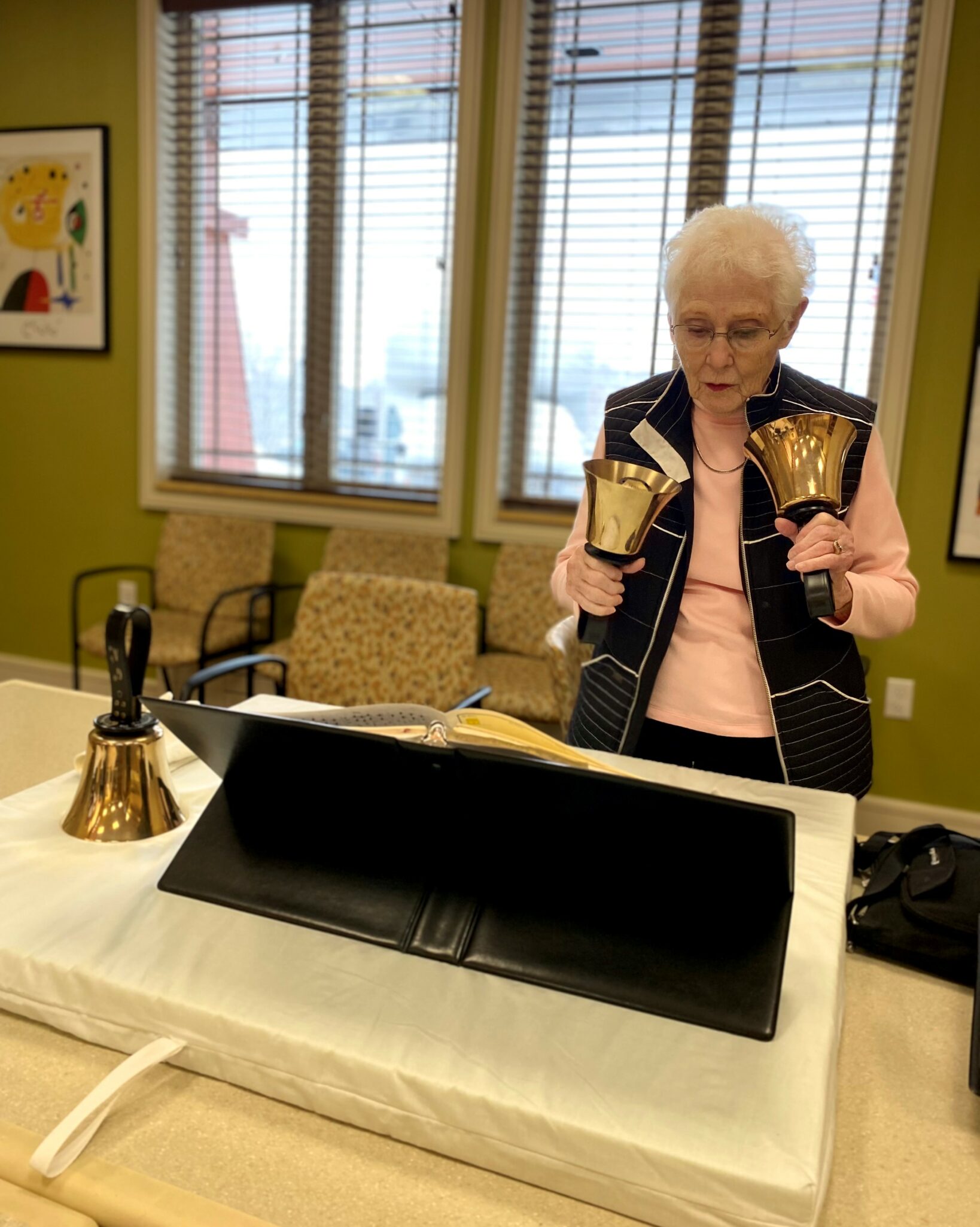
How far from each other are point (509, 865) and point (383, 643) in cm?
169

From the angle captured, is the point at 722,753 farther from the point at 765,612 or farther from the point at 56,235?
the point at 56,235

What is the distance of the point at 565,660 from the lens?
216cm

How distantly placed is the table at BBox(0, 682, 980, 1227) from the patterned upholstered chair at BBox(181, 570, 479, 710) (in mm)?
1679

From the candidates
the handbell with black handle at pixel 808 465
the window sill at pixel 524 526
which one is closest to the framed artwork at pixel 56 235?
the window sill at pixel 524 526

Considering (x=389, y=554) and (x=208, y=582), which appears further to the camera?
(x=208, y=582)

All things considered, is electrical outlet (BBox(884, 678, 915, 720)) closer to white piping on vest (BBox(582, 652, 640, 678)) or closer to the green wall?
the green wall

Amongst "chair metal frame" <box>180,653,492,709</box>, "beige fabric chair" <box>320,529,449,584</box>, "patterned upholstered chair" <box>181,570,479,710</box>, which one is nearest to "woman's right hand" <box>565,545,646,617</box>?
"chair metal frame" <box>180,653,492,709</box>

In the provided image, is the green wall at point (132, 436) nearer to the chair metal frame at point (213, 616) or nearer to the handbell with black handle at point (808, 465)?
the chair metal frame at point (213, 616)

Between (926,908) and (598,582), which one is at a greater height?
(598,582)

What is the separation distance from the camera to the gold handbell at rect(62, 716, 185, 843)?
1.07 meters

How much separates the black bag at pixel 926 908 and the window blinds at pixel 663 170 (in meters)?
2.54

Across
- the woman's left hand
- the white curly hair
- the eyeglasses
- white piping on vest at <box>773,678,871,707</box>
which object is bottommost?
white piping on vest at <box>773,678,871,707</box>

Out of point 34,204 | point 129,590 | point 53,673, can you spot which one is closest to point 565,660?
point 129,590

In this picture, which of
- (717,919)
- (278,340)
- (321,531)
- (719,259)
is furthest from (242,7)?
(717,919)
